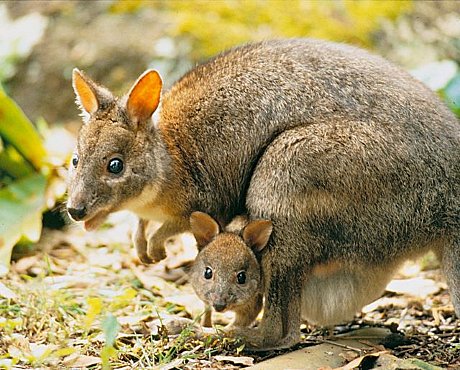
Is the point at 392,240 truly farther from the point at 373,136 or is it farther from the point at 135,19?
the point at 135,19

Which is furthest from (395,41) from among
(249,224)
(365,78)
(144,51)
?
(249,224)

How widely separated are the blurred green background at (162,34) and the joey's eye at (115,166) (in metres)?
3.70

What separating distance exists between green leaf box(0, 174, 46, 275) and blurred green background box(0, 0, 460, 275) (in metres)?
1.71

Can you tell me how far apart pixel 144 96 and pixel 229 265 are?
126 cm

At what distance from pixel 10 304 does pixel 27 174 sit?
210 centimetres

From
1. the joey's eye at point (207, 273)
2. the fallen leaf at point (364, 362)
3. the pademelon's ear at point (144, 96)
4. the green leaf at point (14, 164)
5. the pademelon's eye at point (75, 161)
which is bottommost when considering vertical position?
the fallen leaf at point (364, 362)

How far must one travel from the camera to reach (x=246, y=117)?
18.8ft

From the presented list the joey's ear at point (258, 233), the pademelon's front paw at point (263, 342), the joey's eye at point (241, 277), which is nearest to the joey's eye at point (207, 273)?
the joey's eye at point (241, 277)

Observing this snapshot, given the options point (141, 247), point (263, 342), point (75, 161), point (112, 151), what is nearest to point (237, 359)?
point (263, 342)

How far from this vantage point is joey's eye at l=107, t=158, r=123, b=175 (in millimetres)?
5492

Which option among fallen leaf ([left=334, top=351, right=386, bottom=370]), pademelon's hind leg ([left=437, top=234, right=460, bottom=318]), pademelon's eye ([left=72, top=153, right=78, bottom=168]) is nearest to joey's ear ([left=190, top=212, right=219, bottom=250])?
pademelon's eye ([left=72, top=153, right=78, bottom=168])

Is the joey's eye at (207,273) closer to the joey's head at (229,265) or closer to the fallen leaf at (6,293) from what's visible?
the joey's head at (229,265)

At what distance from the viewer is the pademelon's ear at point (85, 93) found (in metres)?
5.69

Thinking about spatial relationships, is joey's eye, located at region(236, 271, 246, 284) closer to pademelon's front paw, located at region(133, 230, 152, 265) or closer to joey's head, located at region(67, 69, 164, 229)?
joey's head, located at region(67, 69, 164, 229)
